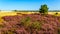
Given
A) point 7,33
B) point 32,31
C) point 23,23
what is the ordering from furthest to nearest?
point 23,23, point 32,31, point 7,33

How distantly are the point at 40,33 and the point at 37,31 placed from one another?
0.74m

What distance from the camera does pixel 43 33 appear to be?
87.8ft

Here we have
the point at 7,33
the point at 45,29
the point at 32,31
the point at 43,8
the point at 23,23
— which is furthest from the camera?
the point at 43,8

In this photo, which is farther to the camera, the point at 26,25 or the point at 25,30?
the point at 26,25

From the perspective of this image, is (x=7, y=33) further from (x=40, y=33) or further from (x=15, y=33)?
(x=40, y=33)

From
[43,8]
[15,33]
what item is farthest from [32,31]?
[43,8]

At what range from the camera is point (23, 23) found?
3119 cm

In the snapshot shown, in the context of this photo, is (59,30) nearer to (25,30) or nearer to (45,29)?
(45,29)

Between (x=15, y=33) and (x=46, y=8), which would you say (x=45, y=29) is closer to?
(x=15, y=33)

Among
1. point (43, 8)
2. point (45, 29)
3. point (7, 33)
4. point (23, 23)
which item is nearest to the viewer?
point (7, 33)

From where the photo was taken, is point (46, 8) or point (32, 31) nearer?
point (32, 31)

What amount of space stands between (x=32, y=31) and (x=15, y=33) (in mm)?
2643

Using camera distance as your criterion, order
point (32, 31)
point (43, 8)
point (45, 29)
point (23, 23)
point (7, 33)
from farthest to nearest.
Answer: point (43, 8) → point (23, 23) → point (45, 29) → point (32, 31) → point (7, 33)

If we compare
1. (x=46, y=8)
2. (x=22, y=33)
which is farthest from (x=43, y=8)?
(x=22, y=33)
